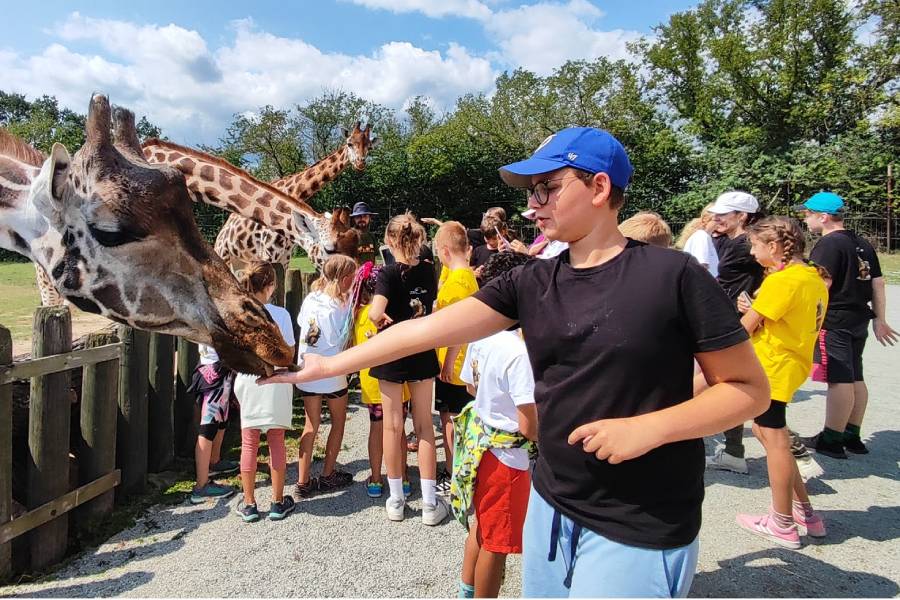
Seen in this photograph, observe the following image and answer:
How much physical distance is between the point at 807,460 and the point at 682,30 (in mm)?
38918

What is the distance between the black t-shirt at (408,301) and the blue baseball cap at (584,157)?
2608 millimetres

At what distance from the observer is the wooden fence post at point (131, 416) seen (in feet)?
14.4

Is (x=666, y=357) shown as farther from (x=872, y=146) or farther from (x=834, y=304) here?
(x=872, y=146)

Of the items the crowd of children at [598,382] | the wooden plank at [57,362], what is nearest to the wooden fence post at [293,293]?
the wooden plank at [57,362]

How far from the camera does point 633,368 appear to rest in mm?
1640

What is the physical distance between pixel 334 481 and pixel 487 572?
2259 millimetres

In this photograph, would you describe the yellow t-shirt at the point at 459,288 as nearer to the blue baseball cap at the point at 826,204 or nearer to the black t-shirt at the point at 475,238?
the blue baseball cap at the point at 826,204

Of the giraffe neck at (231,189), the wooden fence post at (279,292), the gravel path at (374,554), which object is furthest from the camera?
the giraffe neck at (231,189)

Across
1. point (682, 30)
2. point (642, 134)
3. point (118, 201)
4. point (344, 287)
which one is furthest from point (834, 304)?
point (682, 30)

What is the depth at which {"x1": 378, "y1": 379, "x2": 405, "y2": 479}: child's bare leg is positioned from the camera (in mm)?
Result: 4184

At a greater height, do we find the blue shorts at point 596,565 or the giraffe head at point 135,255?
the giraffe head at point 135,255

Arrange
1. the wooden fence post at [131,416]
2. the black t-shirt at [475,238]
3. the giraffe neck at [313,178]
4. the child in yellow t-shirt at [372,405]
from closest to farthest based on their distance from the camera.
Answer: the wooden fence post at [131,416] < the child in yellow t-shirt at [372,405] < the black t-shirt at [475,238] < the giraffe neck at [313,178]

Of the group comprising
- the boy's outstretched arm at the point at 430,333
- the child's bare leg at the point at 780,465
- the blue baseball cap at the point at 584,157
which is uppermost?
the blue baseball cap at the point at 584,157

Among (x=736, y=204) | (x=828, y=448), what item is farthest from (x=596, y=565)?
(x=828, y=448)
